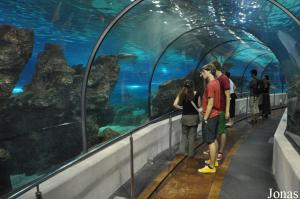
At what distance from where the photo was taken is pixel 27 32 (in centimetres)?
1326

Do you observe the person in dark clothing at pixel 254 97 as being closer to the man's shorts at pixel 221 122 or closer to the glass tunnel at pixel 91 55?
the glass tunnel at pixel 91 55

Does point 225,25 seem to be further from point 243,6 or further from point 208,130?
point 208,130

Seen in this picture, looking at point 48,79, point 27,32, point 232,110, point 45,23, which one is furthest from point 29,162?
point 232,110

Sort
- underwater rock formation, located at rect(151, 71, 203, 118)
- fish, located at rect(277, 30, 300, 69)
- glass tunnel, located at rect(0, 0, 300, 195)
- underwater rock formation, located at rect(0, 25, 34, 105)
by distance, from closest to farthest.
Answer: fish, located at rect(277, 30, 300, 69) < glass tunnel, located at rect(0, 0, 300, 195) < underwater rock formation, located at rect(0, 25, 34, 105) < underwater rock formation, located at rect(151, 71, 203, 118)

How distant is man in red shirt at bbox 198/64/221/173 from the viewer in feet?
17.7

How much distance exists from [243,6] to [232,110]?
10.7 feet

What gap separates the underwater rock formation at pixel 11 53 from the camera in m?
11.2

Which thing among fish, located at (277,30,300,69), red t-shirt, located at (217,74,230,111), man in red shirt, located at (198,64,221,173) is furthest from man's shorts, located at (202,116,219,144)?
fish, located at (277,30,300,69)

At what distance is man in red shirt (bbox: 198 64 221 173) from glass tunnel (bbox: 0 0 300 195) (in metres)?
1.33

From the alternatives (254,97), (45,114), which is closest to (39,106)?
(45,114)

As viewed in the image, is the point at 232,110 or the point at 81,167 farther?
the point at 232,110

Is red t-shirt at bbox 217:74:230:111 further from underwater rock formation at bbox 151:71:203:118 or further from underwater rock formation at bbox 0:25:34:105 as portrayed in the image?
underwater rock formation at bbox 151:71:203:118

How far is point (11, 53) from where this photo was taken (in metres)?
11.4

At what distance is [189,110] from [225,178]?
170 cm
